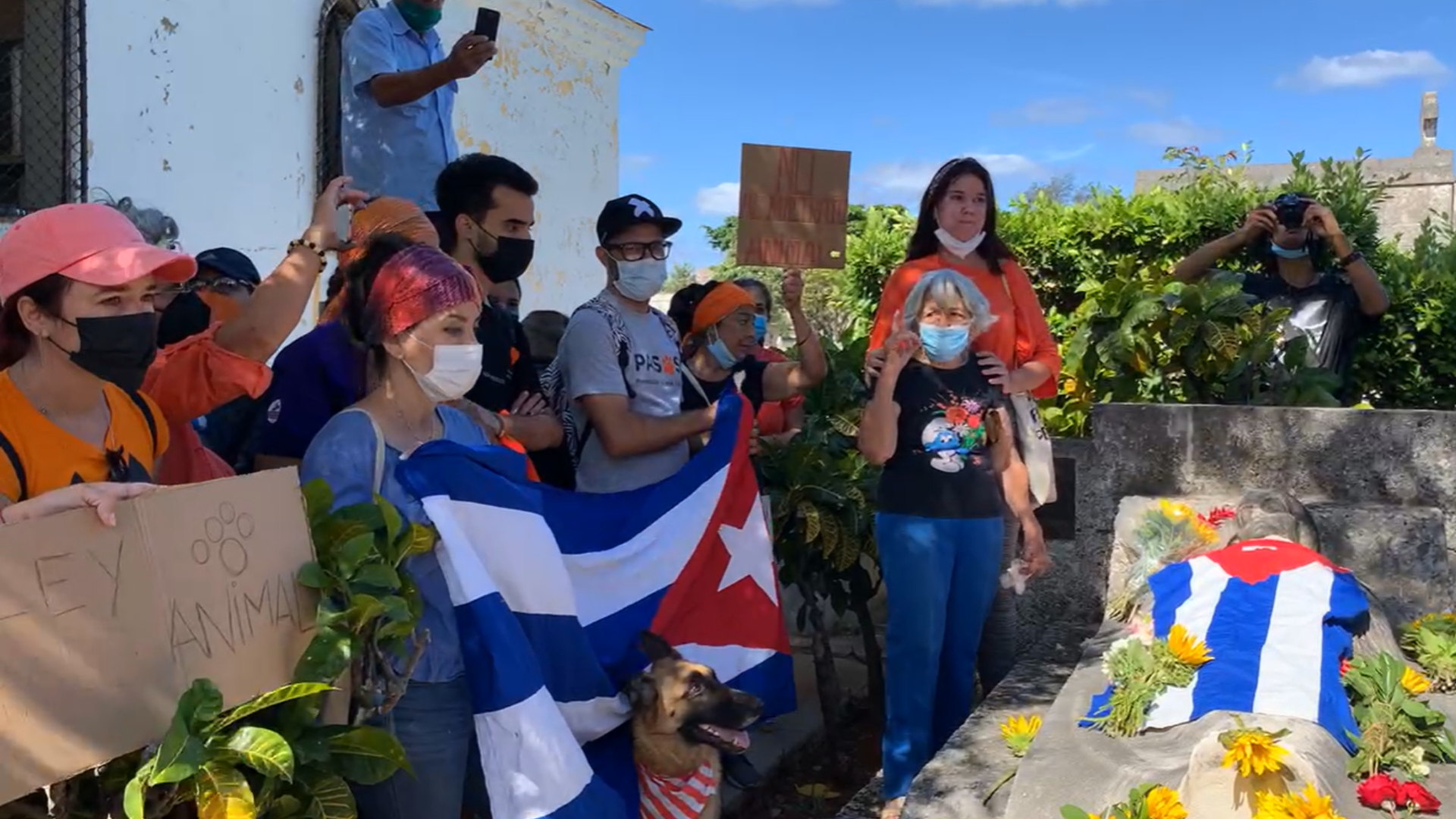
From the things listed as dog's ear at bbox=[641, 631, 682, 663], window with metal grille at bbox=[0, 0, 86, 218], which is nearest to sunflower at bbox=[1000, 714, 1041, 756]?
dog's ear at bbox=[641, 631, 682, 663]

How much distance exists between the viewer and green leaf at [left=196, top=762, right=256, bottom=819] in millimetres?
1872

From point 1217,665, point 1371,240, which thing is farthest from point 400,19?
point 1371,240

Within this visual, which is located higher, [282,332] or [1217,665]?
[282,332]

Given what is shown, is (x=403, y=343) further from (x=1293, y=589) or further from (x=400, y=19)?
(x=1293, y=589)

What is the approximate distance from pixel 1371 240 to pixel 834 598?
3974 mm

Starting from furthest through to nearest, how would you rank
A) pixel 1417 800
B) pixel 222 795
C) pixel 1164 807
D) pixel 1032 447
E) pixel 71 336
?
pixel 1032 447
pixel 1417 800
pixel 1164 807
pixel 71 336
pixel 222 795

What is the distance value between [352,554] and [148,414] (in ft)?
1.86

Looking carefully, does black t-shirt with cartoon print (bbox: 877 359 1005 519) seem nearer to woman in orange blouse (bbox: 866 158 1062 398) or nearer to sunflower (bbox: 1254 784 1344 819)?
woman in orange blouse (bbox: 866 158 1062 398)

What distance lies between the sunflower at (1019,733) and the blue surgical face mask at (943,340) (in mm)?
1241

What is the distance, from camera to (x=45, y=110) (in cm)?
704

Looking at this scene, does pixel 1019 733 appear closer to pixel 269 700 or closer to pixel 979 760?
pixel 979 760

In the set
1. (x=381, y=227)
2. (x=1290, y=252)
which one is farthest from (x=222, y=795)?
(x=1290, y=252)

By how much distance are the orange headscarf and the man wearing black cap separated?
2.37ft

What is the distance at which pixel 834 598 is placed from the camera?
5617 millimetres
